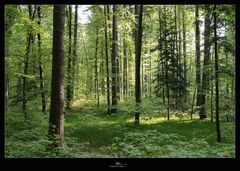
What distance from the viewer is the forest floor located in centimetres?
701

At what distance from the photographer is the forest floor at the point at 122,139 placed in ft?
23.0

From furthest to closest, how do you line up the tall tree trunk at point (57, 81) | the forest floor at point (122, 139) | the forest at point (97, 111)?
the tall tree trunk at point (57, 81) → the forest at point (97, 111) → the forest floor at point (122, 139)

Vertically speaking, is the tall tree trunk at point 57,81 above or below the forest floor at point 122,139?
above

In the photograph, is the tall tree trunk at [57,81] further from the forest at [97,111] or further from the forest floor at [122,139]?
the forest floor at [122,139]

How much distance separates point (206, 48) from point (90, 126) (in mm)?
8510

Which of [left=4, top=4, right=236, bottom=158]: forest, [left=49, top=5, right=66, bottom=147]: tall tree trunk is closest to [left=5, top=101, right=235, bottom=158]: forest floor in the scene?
[left=4, top=4, right=236, bottom=158]: forest

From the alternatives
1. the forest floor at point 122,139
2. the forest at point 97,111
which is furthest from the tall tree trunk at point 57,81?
the forest floor at point 122,139

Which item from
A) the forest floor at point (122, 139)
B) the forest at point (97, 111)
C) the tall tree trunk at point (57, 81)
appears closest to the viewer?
the forest floor at point (122, 139)

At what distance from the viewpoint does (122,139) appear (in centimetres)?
1123

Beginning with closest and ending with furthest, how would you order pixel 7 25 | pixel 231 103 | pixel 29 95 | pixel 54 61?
pixel 54 61 < pixel 7 25 < pixel 231 103 < pixel 29 95

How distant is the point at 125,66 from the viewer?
3691cm

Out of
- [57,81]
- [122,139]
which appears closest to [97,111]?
[122,139]
